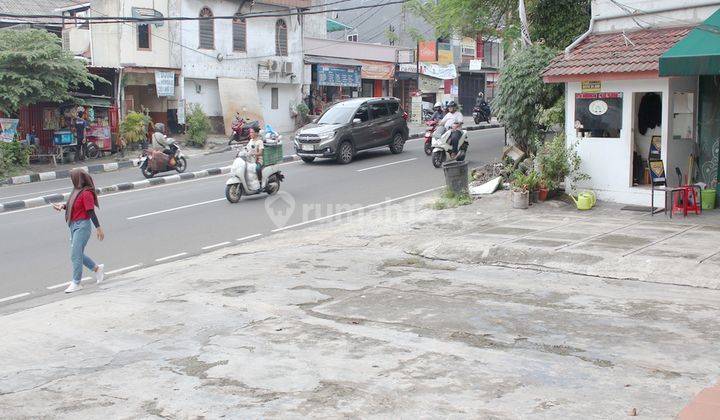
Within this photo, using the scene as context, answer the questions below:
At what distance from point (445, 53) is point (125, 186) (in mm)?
31471

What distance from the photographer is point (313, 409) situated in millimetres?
5480

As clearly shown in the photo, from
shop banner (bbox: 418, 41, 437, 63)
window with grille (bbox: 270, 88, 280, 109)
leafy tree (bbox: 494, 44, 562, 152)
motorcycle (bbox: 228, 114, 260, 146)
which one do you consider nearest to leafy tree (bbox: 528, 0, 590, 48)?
leafy tree (bbox: 494, 44, 562, 152)

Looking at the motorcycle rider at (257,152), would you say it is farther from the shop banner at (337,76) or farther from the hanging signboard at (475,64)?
the hanging signboard at (475,64)

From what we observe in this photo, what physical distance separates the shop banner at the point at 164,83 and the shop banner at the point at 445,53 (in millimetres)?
20045

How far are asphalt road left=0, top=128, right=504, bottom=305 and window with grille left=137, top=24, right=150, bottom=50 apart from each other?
1091cm

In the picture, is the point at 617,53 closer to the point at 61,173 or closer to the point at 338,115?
the point at 338,115

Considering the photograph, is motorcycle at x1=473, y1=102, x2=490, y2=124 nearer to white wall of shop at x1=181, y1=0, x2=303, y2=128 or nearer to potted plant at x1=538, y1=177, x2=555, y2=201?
white wall of shop at x1=181, y1=0, x2=303, y2=128

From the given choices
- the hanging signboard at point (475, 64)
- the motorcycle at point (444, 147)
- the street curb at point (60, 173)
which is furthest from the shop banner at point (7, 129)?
the hanging signboard at point (475, 64)

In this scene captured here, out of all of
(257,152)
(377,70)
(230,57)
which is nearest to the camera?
(257,152)

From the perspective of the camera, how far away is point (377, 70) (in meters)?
44.2

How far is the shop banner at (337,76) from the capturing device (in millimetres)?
40531

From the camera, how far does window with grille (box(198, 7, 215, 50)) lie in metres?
34.3

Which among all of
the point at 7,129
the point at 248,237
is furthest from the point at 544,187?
the point at 7,129

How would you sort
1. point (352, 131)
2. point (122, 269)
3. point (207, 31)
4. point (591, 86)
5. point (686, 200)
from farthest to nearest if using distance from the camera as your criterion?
1. point (207, 31)
2. point (352, 131)
3. point (591, 86)
4. point (686, 200)
5. point (122, 269)
